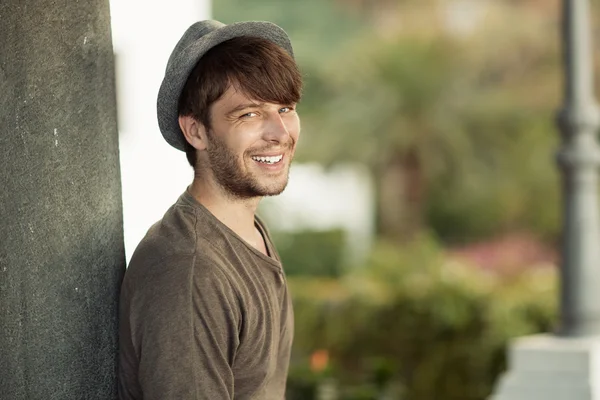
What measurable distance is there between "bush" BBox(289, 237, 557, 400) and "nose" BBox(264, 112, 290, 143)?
6.15 m

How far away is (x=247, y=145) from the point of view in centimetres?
202

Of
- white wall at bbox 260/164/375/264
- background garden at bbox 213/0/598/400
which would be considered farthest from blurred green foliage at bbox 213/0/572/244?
white wall at bbox 260/164/375/264

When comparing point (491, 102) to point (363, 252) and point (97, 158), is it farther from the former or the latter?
point (97, 158)

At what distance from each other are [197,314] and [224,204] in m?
0.30

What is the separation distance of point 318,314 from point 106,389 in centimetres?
725

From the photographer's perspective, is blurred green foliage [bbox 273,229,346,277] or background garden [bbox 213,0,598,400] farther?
background garden [bbox 213,0,598,400]

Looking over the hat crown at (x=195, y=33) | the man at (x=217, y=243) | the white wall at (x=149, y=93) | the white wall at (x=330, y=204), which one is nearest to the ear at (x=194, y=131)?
the man at (x=217, y=243)

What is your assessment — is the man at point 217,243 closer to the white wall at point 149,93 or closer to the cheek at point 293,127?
the cheek at point 293,127

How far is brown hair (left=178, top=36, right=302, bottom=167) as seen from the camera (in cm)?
200

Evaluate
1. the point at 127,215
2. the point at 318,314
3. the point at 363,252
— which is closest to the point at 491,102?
the point at 363,252

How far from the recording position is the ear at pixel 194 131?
81.2 inches

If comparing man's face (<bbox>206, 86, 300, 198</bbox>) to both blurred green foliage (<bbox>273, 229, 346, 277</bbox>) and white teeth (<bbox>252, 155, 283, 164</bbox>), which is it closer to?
white teeth (<bbox>252, 155, 283, 164</bbox>)

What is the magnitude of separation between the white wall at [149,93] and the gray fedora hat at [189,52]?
1152 millimetres

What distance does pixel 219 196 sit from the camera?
207cm
